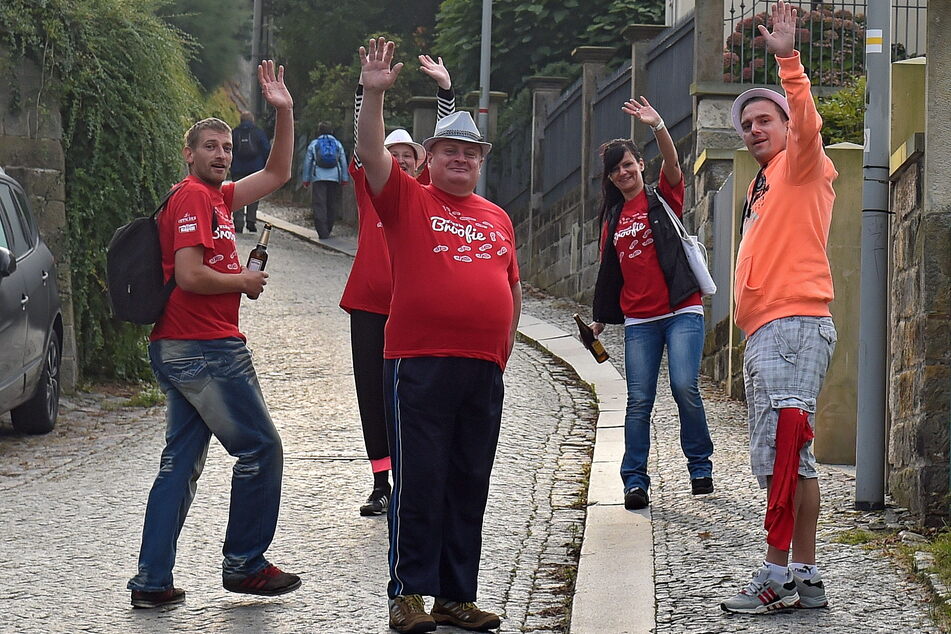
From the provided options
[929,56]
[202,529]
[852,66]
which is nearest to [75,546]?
[202,529]

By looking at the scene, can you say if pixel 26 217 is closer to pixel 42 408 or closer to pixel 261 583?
pixel 42 408

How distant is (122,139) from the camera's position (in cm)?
1145

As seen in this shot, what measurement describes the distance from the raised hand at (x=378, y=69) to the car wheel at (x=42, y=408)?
5.52 meters

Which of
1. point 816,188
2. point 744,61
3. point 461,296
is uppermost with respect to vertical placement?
point 744,61

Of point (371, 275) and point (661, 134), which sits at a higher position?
point (661, 134)

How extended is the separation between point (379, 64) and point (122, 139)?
686cm

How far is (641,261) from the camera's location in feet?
25.0

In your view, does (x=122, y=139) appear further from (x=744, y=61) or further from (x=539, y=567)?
(x=539, y=567)

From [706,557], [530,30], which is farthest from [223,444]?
[530,30]

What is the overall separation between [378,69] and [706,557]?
248cm

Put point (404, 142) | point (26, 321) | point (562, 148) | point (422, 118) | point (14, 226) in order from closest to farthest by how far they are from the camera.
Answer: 1. point (404, 142)
2. point (26, 321)
3. point (14, 226)
4. point (562, 148)
5. point (422, 118)

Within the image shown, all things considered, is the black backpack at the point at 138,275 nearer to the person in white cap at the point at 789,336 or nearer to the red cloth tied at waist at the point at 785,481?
the person in white cap at the point at 789,336

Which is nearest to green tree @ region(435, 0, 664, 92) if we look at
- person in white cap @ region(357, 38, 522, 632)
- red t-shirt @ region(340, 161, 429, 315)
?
red t-shirt @ region(340, 161, 429, 315)

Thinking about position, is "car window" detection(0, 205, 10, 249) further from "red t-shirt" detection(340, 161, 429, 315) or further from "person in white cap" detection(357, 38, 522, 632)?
"person in white cap" detection(357, 38, 522, 632)
